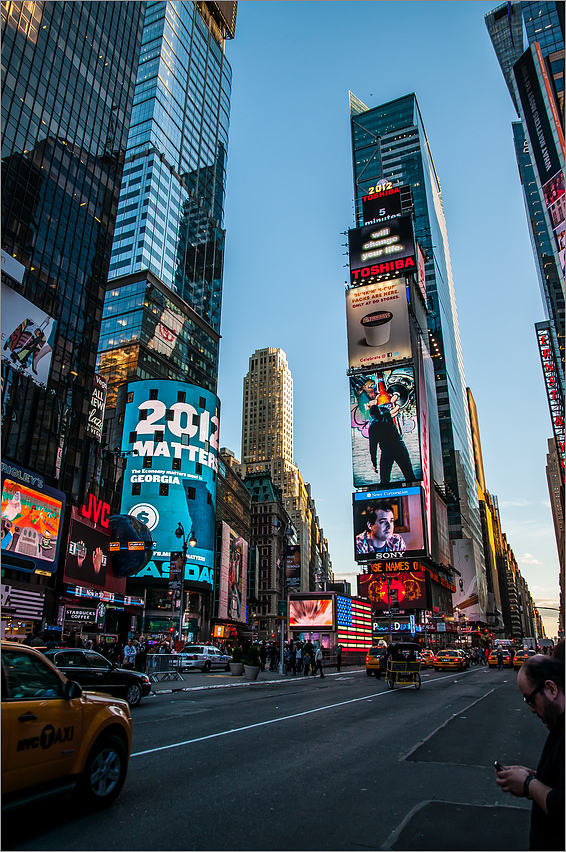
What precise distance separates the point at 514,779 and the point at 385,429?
9625cm

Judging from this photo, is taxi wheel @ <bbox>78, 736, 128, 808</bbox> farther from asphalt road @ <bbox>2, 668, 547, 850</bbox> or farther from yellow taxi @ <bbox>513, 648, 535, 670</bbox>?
yellow taxi @ <bbox>513, 648, 535, 670</bbox>

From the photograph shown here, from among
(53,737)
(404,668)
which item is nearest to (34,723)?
(53,737)

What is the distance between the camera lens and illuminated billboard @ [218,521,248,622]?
84125 millimetres

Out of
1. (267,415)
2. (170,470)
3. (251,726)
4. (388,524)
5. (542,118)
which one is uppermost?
(267,415)

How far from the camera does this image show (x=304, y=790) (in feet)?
23.1

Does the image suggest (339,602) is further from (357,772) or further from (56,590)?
(357,772)

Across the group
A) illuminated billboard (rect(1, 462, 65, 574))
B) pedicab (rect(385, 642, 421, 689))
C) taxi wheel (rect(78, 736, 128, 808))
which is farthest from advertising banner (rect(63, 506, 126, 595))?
taxi wheel (rect(78, 736, 128, 808))

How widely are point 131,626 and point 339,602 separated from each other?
75.8 feet

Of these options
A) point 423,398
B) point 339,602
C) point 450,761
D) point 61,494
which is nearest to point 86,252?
point 61,494

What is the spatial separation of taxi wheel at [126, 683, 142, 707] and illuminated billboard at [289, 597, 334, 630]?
45.7 meters

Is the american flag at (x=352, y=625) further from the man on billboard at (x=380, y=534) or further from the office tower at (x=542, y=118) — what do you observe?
the office tower at (x=542, y=118)

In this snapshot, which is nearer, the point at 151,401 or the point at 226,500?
the point at 151,401

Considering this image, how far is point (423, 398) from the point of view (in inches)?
4252

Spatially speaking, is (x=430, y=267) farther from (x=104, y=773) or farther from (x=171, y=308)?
(x=104, y=773)
